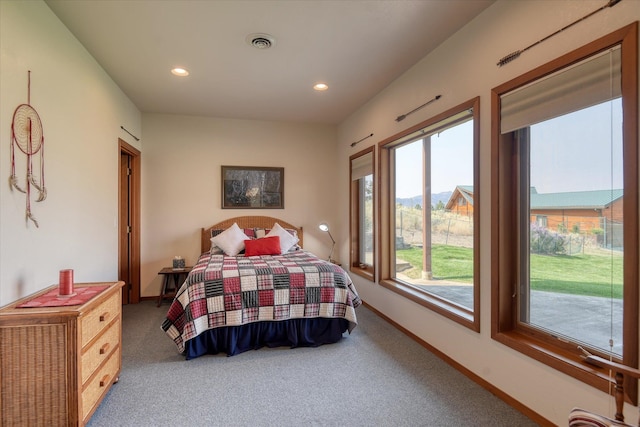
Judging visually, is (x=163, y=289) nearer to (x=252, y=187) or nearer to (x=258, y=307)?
(x=252, y=187)

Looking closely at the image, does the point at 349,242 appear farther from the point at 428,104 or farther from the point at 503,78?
the point at 503,78

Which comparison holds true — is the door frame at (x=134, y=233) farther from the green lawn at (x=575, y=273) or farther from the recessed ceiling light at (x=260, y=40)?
the green lawn at (x=575, y=273)

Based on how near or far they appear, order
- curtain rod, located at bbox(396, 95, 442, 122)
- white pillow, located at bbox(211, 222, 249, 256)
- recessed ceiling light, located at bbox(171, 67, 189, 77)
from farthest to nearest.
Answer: white pillow, located at bbox(211, 222, 249, 256) → recessed ceiling light, located at bbox(171, 67, 189, 77) → curtain rod, located at bbox(396, 95, 442, 122)

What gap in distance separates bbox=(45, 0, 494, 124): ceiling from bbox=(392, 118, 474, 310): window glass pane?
0.84 meters

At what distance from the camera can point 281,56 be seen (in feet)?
10.0

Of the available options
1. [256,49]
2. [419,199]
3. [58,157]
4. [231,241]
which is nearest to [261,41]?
[256,49]

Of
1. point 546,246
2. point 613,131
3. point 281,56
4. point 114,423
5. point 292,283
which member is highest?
point 281,56

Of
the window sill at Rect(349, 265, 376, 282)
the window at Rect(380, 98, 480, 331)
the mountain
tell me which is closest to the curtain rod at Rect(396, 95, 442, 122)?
the window at Rect(380, 98, 480, 331)

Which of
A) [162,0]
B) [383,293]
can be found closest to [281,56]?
[162,0]

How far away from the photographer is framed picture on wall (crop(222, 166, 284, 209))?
5070mm

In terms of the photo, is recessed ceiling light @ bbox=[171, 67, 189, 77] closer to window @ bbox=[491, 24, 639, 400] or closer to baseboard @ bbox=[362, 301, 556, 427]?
window @ bbox=[491, 24, 639, 400]

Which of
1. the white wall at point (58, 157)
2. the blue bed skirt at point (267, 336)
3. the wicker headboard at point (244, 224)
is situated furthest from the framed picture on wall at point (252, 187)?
the blue bed skirt at point (267, 336)

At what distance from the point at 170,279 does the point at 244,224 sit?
133cm

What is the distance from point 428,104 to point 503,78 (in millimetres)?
847
